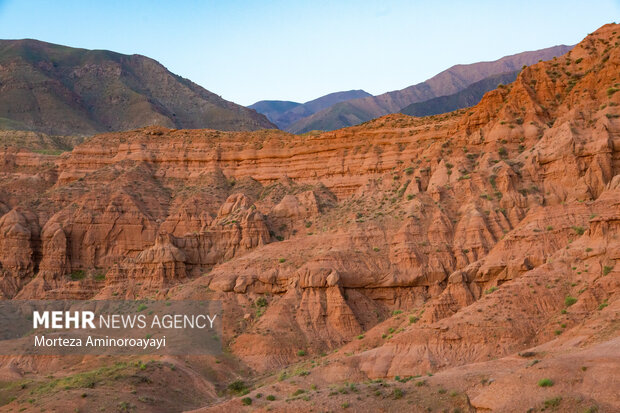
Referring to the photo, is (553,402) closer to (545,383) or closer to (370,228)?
(545,383)

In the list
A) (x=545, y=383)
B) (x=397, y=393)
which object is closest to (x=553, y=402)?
(x=545, y=383)

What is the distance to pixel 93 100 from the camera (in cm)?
18588

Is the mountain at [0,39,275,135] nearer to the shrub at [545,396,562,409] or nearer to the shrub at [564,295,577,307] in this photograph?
the shrub at [564,295,577,307]

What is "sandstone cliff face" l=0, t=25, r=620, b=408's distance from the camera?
5553 cm

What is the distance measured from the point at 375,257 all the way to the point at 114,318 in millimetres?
22906

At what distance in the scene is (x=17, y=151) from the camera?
110250mm

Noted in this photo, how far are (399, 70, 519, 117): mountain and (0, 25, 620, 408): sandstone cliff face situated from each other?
82.6 metres

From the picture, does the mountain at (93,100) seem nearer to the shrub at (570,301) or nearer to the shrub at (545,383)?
the shrub at (570,301)

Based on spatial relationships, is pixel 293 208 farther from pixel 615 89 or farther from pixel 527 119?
pixel 615 89

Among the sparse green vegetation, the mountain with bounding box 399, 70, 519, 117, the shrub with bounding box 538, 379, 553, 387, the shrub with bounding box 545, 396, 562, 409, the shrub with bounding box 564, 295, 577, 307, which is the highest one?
the mountain with bounding box 399, 70, 519, 117

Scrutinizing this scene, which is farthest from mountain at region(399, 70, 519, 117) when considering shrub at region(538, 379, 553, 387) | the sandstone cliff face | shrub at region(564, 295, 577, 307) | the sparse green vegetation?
shrub at region(538, 379, 553, 387)

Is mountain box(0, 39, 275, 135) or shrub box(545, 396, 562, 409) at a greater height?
mountain box(0, 39, 275, 135)

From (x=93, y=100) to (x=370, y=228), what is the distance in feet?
408

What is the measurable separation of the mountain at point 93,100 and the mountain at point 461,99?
31.5 meters
